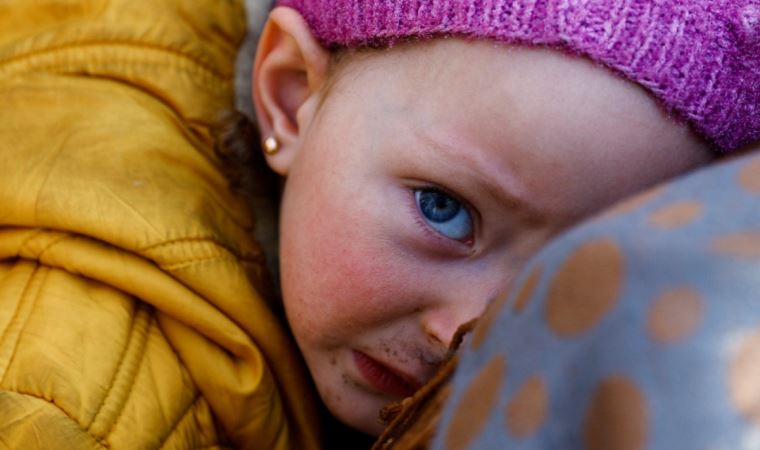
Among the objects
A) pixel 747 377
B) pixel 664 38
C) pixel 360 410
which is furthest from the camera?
pixel 360 410

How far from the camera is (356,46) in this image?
3.99ft

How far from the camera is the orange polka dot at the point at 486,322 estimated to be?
0.54 meters

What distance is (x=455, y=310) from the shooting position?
1086 mm

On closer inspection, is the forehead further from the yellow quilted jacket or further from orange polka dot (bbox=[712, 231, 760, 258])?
orange polka dot (bbox=[712, 231, 760, 258])

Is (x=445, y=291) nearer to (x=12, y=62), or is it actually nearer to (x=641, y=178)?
(x=641, y=178)

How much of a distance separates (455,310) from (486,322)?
21.1 inches

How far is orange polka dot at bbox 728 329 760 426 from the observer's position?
416mm

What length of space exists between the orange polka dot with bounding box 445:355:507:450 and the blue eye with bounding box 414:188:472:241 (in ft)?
1.95

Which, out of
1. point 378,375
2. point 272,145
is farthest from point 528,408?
point 272,145

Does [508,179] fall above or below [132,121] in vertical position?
above

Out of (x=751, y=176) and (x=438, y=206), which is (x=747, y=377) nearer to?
(x=751, y=176)

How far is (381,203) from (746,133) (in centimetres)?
41

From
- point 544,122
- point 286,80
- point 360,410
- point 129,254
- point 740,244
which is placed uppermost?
point 740,244

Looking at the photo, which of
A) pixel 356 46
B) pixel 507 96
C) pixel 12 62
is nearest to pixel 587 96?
pixel 507 96
